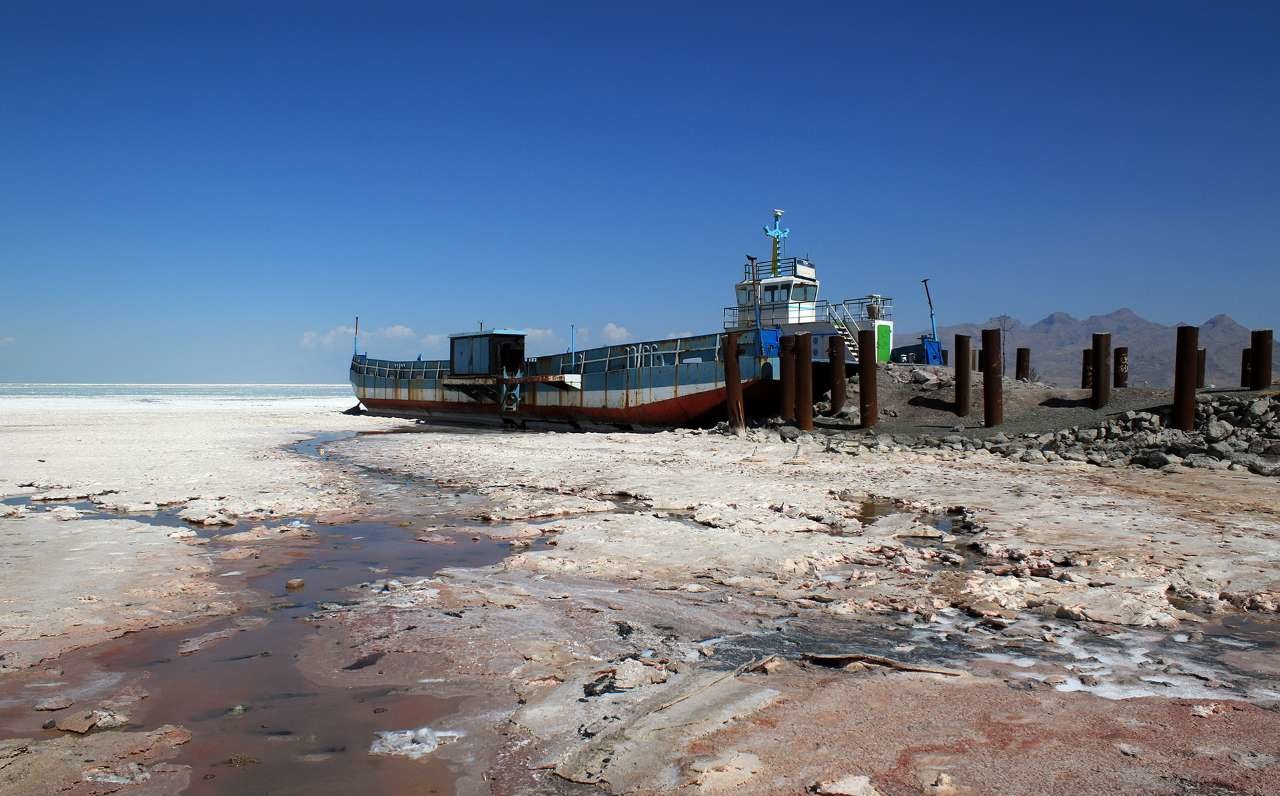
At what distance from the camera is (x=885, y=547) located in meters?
7.14

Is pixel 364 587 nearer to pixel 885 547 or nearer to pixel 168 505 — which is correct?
pixel 885 547

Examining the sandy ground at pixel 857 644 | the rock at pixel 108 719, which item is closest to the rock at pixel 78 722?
the rock at pixel 108 719

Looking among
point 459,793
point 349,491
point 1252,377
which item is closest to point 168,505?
point 349,491

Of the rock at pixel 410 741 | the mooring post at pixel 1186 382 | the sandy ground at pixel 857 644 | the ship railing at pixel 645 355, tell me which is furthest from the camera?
the ship railing at pixel 645 355

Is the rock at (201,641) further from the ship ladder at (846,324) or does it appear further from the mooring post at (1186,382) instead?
the ship ladder at (846,324)

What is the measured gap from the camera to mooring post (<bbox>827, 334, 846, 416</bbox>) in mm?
20406

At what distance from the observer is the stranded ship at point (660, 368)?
75.8ft

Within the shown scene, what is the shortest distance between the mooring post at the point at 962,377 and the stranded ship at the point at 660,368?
213cm

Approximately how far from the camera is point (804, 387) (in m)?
19.9

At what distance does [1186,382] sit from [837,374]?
7877 mm

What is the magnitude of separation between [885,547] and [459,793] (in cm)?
518

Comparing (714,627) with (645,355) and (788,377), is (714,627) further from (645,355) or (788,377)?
(645,355)

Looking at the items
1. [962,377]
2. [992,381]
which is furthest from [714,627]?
[962,377]

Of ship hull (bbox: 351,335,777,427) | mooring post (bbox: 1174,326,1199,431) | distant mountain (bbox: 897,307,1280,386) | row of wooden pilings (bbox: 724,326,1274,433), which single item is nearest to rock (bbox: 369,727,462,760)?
row of wooden pilings (bbox: 724,326,1274,433)
